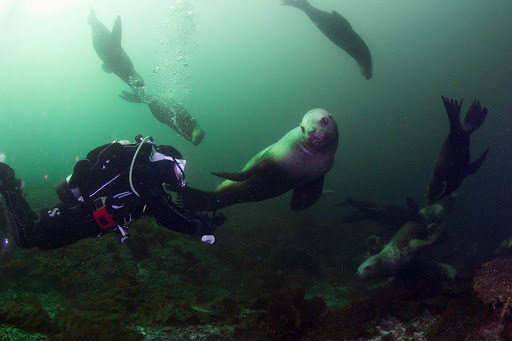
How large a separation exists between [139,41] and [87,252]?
122114 millimetres

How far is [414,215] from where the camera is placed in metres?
8.91

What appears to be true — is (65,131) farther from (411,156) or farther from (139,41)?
(411,156)

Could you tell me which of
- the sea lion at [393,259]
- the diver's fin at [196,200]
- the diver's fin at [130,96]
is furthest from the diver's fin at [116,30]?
the sea lion at [393,259]

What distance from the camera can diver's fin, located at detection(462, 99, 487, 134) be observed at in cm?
600

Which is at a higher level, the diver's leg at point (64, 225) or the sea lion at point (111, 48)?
the sea lion at point (111, 48)

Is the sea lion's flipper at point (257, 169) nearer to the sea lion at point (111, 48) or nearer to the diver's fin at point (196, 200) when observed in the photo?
the diver's fin at point (196, 200)

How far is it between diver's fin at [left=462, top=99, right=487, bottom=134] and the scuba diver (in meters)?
5.72

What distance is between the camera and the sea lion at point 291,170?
4.57 m

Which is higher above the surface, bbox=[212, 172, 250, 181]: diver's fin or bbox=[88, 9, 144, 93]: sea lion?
bbox=[88, 9, 144, 93]: sea lion

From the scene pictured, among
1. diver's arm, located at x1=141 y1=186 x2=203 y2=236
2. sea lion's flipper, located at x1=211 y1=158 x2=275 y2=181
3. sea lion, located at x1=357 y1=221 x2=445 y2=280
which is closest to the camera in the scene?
diver's arm, located at x1=141 y1=186 x2=203 y2=236

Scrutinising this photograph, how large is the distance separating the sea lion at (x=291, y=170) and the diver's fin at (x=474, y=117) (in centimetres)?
339

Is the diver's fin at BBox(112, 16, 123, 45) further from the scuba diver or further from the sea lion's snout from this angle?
the sea lion's snout

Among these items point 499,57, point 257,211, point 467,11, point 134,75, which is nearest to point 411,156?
point 257,211

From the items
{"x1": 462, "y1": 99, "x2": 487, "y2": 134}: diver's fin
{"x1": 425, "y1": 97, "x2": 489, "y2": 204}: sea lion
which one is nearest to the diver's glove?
Answer: {"x1": 425, "y1": 97, "x2": 489, "y2": 204}: sea lion
